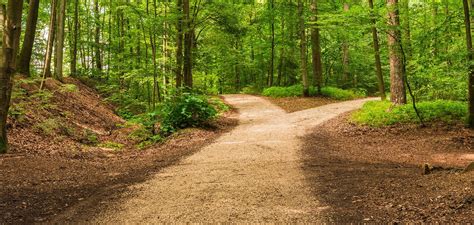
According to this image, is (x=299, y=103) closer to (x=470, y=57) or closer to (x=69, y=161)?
(x=470, y=57)

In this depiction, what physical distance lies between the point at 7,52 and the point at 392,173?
8.02 m

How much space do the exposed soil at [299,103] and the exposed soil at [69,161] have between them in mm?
4245

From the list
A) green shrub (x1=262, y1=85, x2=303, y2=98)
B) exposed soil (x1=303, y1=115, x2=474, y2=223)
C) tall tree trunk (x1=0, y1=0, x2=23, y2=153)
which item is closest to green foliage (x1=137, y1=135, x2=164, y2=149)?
tall tree trunk (x1=0, y1=0, x2=23, y2=153)

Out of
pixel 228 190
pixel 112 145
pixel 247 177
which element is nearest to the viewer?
pixel 228 190

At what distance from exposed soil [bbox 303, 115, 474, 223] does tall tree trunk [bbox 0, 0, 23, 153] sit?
21.2 feet

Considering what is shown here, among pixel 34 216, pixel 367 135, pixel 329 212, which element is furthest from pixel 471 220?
pixel 367 135

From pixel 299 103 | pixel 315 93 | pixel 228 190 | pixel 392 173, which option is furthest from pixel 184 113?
pixel 315 93

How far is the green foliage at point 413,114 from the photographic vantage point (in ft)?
40.3

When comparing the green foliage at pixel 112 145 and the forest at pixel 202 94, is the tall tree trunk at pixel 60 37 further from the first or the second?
the green foliage at pixel 112 145

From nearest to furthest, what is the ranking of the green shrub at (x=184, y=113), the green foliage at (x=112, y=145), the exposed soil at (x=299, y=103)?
the green foliage at (x=112, y=145), the green shrub at (x=184, y=113), the exposed soil at (x=299, y=103)

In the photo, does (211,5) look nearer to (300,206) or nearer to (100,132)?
(100,132)

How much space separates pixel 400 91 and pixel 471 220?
10.7 meters

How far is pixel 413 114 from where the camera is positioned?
12.8 meters

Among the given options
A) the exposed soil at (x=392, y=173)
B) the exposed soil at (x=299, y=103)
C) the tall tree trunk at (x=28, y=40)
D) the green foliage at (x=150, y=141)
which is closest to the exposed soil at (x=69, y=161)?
the green foliage at (x=150, y=141)
